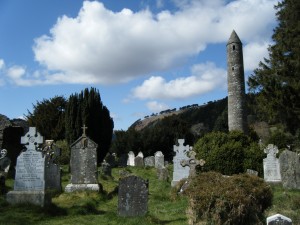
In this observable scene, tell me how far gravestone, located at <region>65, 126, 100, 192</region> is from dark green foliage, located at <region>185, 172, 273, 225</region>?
633 cm

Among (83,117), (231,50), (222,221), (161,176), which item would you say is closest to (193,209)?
(222,221)

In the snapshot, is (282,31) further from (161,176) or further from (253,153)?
(161,176)

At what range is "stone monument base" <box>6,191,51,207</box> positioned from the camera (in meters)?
9.31

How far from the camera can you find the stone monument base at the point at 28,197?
9312 mm

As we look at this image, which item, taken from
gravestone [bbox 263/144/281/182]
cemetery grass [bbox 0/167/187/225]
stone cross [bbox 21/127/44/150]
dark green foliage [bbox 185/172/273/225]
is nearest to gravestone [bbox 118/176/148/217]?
cemetery grass [bbox 0/167/187/225]

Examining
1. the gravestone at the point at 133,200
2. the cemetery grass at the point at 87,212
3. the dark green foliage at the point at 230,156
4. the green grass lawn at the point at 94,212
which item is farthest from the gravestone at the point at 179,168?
the gravestone at the point at 133,200

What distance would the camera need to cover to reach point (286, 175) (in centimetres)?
1305

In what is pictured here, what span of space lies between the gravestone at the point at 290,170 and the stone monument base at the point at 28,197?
8.44 metres

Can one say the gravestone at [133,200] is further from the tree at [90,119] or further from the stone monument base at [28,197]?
the tree at [90,119]

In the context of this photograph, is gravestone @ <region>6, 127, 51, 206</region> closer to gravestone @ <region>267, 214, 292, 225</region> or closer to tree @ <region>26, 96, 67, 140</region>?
gravestone @ <region>267, 214, 292, 225</region>

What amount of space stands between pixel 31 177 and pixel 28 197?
58 cm

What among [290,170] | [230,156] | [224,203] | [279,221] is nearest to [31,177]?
[224,203]

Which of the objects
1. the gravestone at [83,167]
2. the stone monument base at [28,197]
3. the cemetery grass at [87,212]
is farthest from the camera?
the gravestone at [83,167]

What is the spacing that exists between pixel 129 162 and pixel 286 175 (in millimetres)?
19235
